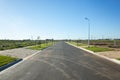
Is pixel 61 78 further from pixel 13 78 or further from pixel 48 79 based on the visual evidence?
pixel 13 78

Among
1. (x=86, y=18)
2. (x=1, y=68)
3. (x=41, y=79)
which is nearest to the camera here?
(x=41, y=79)

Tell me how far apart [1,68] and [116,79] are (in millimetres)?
Result: 8578

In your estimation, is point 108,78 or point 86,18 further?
point 86,18

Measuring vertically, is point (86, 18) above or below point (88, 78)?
above

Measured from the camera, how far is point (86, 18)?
177ft

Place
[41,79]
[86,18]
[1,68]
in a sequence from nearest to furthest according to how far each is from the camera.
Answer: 1. [41,79]
2. [1,68]
3. [86,18]

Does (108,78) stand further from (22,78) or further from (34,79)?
(22,78)

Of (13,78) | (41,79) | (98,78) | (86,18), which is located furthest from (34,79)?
(86,18)

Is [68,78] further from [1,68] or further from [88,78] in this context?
[1,68]

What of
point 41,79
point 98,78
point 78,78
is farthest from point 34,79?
point 98,78

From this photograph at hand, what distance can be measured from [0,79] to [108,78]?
601cm

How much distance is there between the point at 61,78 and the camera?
10750mm

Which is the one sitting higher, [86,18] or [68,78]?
[86,18]

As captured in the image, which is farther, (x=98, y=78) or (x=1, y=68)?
(x=1, y=68)
